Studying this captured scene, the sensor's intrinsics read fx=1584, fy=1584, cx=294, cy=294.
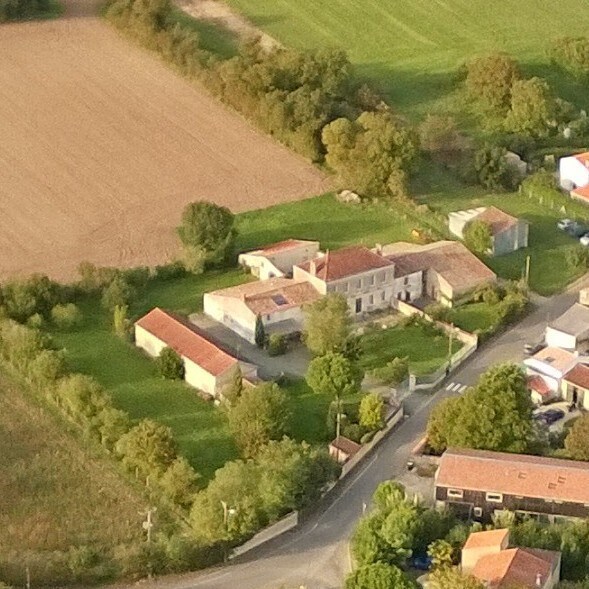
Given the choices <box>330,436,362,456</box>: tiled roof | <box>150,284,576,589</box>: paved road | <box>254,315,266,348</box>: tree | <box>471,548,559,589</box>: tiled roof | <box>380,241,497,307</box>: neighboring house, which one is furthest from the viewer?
<box>380,241,497,307</box>: neighboring house

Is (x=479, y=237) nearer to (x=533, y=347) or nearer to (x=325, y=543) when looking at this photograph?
(x=533, y=347)

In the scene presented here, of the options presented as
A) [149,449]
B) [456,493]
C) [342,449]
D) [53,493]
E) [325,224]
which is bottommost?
[53,493]

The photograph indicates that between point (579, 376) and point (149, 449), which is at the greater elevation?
point (579, 376)

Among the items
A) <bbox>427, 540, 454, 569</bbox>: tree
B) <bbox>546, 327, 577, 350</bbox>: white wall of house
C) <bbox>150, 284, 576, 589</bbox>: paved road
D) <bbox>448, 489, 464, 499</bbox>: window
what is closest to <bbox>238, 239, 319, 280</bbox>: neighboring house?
<bbox>150, 284, 576, 589</bbox>: paved road

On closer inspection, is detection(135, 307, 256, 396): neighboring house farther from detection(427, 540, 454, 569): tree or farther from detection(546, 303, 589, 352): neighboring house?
detection(427, 540, 454, 569): tree

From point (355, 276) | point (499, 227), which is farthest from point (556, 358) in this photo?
point (499, 227)

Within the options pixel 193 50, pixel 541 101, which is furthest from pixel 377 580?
pixel 193 50
